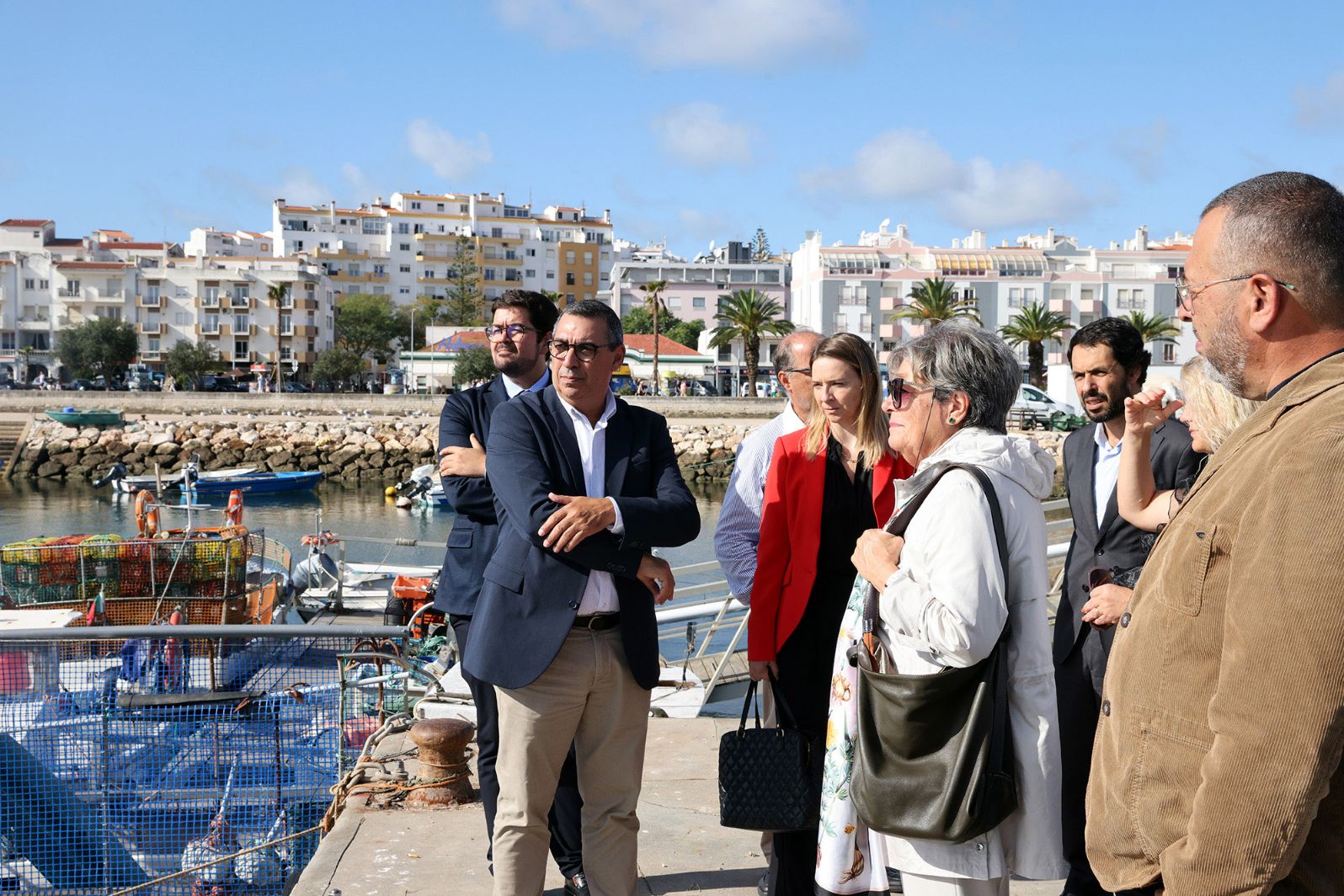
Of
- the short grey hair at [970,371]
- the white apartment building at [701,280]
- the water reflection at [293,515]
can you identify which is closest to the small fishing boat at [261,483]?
the water reflection at [293,515]

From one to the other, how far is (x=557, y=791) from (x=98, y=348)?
82441 millimetres

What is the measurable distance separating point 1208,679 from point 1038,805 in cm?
102

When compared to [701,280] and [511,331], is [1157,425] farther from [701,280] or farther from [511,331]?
[701,280]

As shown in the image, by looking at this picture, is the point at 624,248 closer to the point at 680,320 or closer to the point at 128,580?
the point at 680,320

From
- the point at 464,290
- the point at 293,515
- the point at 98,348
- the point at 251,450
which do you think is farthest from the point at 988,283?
the point at 98,348

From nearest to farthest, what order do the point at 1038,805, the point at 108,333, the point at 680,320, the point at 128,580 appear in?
the point at 1038,805 → the point at 128,580 → the point at 108,333 → the point at 680,320

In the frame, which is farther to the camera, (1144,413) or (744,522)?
(744,522)

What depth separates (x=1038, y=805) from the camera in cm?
259

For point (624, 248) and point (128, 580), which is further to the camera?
point (624, 248)

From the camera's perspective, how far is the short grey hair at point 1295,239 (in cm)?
175

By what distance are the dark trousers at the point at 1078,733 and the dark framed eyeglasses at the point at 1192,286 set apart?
6.11ft

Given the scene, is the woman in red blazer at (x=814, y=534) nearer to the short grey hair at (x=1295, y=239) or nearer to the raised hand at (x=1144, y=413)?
the raised hand at (x=1144, y=413)

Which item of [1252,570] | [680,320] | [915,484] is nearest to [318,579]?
[915,484]

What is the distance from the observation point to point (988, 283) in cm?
7794
